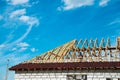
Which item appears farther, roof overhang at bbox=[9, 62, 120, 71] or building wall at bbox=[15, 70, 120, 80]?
roof overhang at bbox=[9, 62, 120, 71]

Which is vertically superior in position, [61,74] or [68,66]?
[68,66]

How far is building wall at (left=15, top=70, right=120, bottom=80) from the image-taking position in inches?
1519

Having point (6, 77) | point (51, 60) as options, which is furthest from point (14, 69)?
point (6, 77)

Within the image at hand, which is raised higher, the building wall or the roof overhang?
the roof overhang

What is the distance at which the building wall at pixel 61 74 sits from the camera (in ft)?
127

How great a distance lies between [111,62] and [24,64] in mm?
13194

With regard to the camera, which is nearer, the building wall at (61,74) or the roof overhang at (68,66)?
the building wall at (61,74)

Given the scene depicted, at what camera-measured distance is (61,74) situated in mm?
41125

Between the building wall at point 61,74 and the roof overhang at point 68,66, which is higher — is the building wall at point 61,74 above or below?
below

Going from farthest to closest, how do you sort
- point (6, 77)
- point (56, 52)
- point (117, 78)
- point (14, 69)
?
point (6, 77)
point (56, 52)
point (14, 69)
point (117, 78)

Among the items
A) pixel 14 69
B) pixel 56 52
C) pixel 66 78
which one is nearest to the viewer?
pixel 66 78

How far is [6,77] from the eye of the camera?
80562mm

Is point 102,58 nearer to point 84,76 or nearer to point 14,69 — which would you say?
point 84,76

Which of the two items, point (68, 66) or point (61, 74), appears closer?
point (68, 66)
